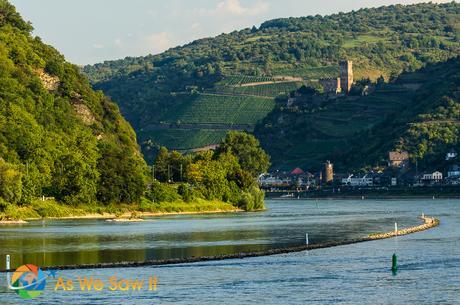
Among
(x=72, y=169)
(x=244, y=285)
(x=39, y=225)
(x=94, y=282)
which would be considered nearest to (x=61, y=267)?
(x=94, y=282)

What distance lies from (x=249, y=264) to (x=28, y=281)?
13.9 meters

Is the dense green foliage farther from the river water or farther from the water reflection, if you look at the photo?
the river water

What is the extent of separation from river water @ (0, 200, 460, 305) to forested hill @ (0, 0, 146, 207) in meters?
24.2

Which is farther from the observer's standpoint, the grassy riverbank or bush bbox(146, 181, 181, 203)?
bush bbox(146, 181, 181, 203)

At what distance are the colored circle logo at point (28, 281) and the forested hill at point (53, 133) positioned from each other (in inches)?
2313

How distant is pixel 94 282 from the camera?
56594mm

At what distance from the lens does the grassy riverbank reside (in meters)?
123

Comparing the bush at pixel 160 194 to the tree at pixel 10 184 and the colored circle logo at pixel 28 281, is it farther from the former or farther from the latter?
the colored circle logo at pixel 28 281

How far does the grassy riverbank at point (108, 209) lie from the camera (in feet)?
405

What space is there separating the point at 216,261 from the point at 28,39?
112 metres

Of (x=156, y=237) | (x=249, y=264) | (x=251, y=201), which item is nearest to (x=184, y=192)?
(x=251, y=201)

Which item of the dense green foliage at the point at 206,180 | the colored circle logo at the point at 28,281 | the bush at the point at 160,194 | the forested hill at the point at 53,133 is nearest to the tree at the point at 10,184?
the forested hill at the point at 53,133

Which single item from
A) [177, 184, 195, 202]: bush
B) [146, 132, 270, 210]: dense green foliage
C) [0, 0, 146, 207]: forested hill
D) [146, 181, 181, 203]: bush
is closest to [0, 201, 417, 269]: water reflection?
[0, 0, 146, 207]: forested hill

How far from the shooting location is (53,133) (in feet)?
489
